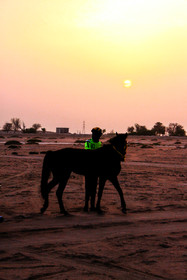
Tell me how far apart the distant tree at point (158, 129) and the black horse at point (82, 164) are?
117570 millimetres

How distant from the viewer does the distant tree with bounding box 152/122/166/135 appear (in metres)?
126

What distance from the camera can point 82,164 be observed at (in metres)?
8.14

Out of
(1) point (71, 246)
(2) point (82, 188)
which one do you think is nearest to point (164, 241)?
(1) point (71, 246)

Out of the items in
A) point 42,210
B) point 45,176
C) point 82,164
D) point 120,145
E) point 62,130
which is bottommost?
point 42,210

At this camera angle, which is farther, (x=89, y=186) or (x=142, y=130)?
(x=142, y=130)

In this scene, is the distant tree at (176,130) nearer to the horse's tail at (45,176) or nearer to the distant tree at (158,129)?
the distant tree at (158,129)

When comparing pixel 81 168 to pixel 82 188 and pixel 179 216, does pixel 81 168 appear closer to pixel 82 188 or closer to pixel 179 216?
pixel 179 216

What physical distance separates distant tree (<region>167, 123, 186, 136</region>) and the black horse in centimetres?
11806

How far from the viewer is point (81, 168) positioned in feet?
26.8

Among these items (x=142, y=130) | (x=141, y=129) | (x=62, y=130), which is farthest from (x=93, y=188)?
(x=62, y=130)

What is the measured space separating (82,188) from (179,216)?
14.6 feet

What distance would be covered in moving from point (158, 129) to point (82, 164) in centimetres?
12167

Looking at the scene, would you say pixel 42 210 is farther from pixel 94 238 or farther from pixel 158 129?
pixel 158 129

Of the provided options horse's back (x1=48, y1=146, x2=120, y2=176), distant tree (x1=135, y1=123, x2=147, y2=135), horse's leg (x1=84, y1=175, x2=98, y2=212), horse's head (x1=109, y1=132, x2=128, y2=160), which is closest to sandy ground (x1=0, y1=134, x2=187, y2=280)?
horse's leg (x1=84, y1=175, x2=98, y2=212)
